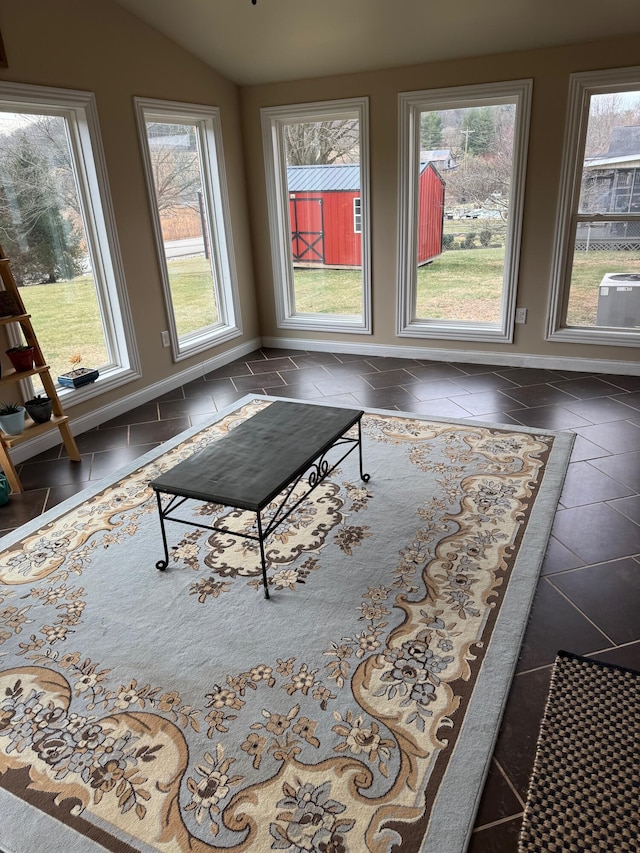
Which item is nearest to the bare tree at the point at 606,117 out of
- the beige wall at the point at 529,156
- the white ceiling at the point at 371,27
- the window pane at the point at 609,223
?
the window pane at the point at 609,223

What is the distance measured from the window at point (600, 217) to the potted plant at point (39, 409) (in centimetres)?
375

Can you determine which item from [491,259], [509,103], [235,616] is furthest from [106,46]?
[235,616]

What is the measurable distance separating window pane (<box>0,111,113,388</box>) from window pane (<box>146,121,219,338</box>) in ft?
2.39

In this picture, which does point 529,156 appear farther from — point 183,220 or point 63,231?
point 63,231

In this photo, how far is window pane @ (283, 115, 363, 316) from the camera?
16.7 ft

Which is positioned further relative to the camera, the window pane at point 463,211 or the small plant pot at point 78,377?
the window pane at point 463,211

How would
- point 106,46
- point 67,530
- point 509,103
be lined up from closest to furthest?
point 67,530, point 106,46, point 509,103

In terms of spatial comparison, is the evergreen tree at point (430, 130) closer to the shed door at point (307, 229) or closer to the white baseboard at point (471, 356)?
the shed door at point (307, 229)

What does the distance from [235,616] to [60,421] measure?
192 cm

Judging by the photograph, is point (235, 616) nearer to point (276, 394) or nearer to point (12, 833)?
point (12, 833)

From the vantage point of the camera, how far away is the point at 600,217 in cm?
443

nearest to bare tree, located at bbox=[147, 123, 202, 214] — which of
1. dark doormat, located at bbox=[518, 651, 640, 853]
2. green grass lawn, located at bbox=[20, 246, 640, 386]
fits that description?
green grass lawn, located at bbox=[20, 246, 640, 386]

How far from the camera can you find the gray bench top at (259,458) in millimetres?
2256

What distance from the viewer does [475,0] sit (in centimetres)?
Result: 367
